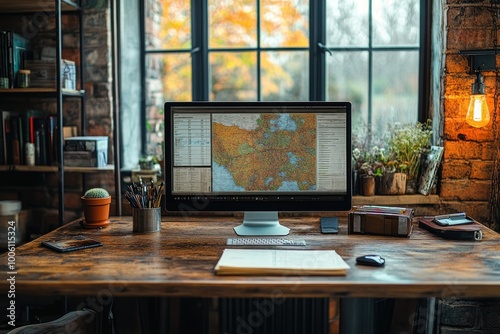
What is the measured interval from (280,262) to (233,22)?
169cm

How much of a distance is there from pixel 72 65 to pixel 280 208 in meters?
1.36

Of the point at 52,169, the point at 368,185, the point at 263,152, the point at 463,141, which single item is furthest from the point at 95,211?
the point at 463,141

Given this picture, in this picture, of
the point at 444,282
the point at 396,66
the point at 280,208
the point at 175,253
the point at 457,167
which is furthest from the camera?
the point at 396,66

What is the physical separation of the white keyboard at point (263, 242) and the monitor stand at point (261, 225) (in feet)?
0.30

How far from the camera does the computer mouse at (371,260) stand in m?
1.79

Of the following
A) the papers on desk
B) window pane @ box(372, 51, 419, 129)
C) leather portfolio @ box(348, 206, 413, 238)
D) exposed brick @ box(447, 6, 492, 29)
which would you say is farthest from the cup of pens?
exposed brick @ box(447, 6, 492, 29)

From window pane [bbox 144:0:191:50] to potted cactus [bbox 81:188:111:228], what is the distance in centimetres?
110

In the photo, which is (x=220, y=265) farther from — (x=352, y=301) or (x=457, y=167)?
(x=457, y=167)

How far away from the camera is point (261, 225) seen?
2318 millimetres

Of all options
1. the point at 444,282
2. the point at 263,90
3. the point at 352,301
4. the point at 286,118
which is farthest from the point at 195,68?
the point at 444,282

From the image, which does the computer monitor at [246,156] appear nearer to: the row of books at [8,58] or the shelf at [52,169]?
the shelf at [52,169]

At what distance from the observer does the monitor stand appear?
2.25m

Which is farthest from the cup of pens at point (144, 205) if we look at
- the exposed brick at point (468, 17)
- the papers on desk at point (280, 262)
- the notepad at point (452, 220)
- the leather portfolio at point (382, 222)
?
the exposed brick at point (468, 17)

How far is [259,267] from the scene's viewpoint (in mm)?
1720
